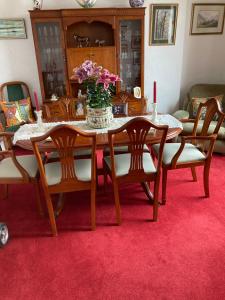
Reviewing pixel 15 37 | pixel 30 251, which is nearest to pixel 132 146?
pixel 30 251

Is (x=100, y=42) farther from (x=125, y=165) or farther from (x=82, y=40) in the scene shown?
(x=125, y=165)

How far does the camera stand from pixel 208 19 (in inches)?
140

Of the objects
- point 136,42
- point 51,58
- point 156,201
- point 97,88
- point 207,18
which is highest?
point 207,18

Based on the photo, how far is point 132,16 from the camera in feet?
10.4

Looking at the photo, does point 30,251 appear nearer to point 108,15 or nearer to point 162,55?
point 108,15

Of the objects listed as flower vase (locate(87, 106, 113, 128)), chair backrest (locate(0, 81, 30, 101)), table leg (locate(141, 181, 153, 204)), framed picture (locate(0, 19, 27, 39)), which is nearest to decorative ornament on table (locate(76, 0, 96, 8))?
framed picture (locate(0, 19, 27, 39))

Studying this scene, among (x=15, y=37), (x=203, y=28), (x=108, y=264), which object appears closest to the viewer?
(x=108, y=264)

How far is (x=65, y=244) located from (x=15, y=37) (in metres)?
2.96

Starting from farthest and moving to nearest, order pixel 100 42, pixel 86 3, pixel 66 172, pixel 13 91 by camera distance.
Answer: pixel 13 91 < pixel 100 42 < pixel 86 3 < pixel 66 172

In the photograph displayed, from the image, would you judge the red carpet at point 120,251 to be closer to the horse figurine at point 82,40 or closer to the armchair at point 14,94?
the armchair at point 14,94

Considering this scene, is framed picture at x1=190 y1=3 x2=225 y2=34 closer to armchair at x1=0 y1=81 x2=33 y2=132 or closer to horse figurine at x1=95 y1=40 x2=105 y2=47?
horse figurine at x1=95 y1=40 x2=105 y2=47

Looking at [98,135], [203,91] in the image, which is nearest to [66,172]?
[98,135]

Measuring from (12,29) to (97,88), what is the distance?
87.4 inches

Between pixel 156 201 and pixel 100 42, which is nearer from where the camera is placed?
pixel 156 201
